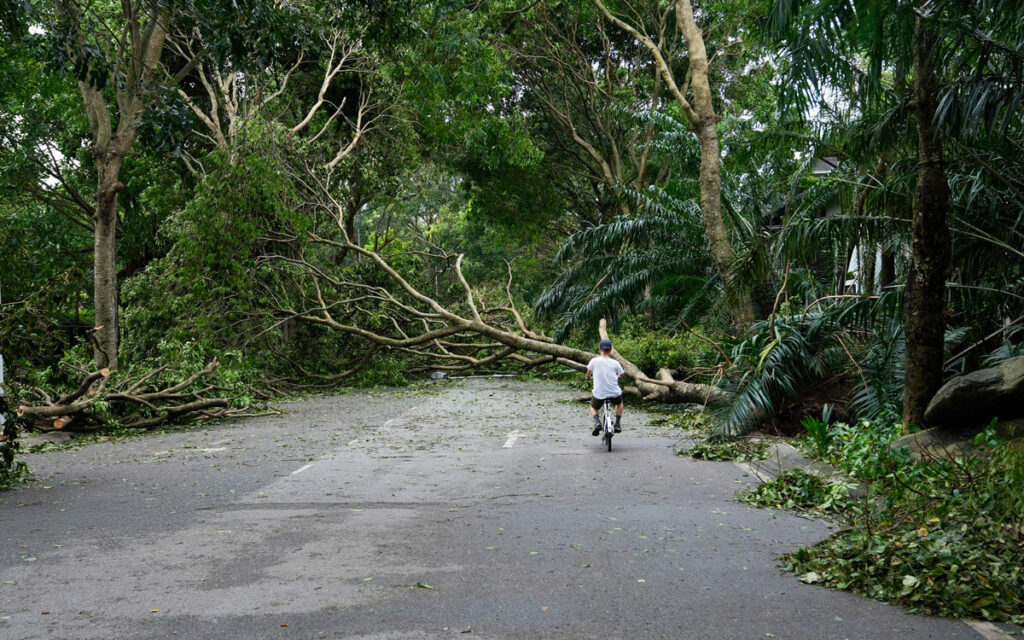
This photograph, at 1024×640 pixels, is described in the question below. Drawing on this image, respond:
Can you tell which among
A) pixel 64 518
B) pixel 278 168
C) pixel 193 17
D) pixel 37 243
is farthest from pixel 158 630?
pixel 37 243

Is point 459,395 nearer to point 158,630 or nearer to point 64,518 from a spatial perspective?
point 64,518

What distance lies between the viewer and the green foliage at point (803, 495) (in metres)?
7.81

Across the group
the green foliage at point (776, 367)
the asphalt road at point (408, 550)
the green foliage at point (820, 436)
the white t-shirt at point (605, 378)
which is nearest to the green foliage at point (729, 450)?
the green foliage at point (776, 367)

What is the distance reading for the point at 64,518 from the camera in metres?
7.63

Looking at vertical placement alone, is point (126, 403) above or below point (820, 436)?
above

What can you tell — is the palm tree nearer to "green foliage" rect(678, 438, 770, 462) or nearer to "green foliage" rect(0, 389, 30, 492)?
"green foliage" rect(678, 438, 770, 462)

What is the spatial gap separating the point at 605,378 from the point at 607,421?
0.68m

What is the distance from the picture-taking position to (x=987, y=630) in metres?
4.59

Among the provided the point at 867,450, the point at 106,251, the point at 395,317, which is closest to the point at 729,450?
the point at 867,450

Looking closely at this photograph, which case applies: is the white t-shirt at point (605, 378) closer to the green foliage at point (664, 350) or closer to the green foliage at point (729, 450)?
the green foliage at point (729, 450)

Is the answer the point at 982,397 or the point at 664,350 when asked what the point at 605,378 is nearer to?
the point at 982,397

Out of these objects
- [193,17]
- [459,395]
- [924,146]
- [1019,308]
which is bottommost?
[459,395]

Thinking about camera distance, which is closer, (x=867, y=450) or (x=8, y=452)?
(x=867, y=450)

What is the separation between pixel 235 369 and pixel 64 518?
11.3 metres
